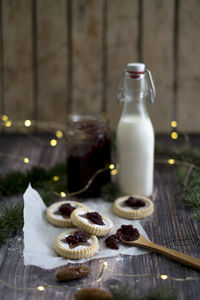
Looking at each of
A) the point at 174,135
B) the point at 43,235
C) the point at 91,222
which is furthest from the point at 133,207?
the point at 174,135

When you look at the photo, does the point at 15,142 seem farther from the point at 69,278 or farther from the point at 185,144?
the point at 69,278

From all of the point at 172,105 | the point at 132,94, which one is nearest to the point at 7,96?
the point at 172,105

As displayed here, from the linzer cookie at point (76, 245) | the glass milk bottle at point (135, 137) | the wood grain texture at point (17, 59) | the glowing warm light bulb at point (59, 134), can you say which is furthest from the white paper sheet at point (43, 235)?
the wood grain texture at point (17, 59)

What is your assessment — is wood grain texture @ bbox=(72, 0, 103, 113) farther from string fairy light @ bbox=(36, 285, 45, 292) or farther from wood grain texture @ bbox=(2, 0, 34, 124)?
string fairy light @ bbox=(36, 285, 45, 292)

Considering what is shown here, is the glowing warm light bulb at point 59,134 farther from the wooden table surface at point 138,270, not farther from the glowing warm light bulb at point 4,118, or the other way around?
the wooden table surface at point 138,270

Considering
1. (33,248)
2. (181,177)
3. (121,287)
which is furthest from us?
(181,177)
